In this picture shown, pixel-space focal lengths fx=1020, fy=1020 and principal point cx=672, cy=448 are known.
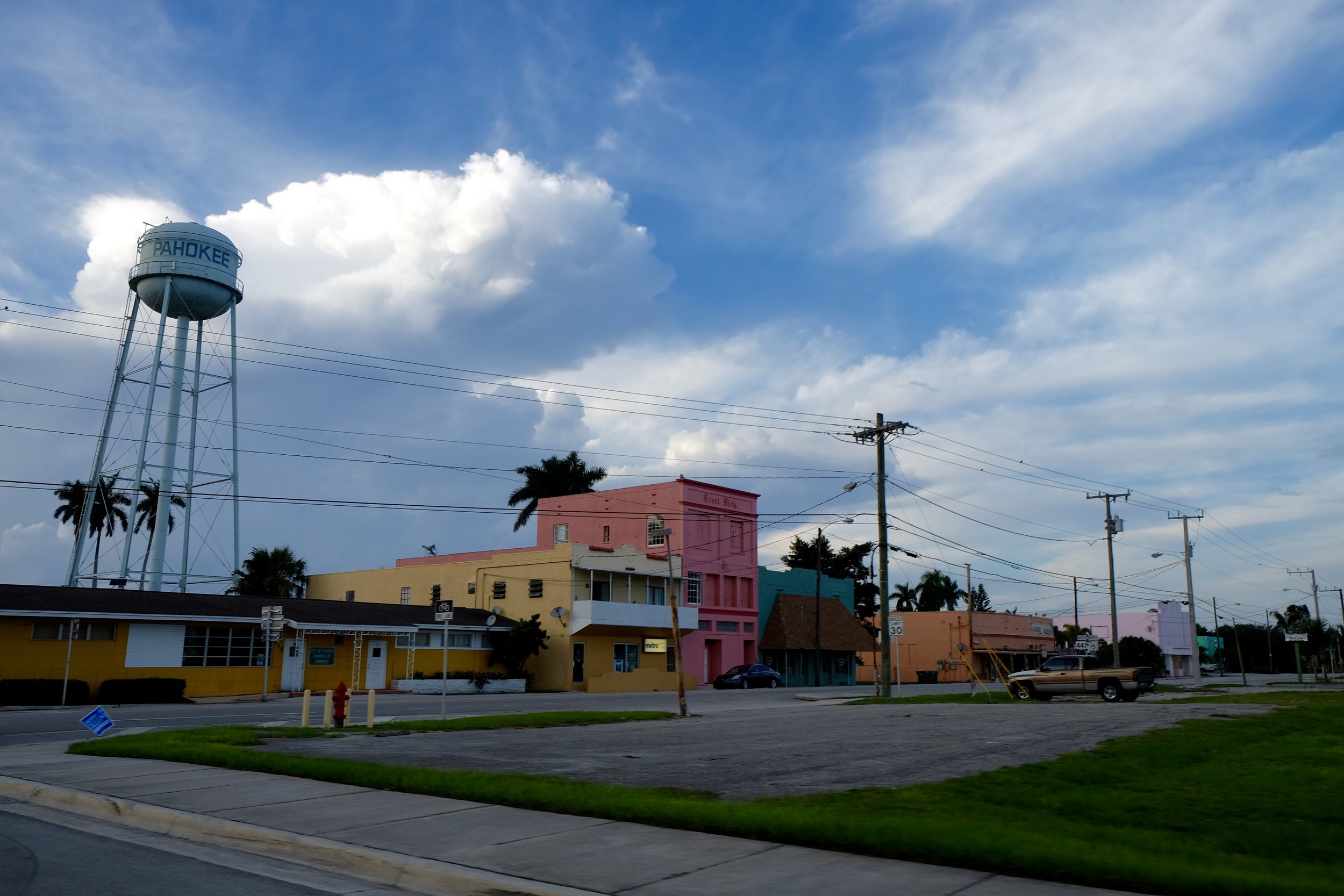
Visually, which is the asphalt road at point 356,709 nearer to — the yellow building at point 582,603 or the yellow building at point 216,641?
the yellow building at point 216,641

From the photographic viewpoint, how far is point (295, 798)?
10852 millimetres

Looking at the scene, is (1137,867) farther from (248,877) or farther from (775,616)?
(775,616)

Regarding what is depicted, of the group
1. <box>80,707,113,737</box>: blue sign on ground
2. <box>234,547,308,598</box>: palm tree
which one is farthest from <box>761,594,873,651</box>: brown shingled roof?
<box>80,707,113,737</box>: blue sign on ground

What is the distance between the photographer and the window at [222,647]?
39719 millimetres

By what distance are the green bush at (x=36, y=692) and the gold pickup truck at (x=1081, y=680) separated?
108 feet

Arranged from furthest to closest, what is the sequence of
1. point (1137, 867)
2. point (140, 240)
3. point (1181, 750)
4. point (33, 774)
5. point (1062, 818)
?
point (140, 240) → point (1181, 750) → point (33, 774) → point (1062, 818) → point (1137, 867)

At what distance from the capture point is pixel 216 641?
1597 inches

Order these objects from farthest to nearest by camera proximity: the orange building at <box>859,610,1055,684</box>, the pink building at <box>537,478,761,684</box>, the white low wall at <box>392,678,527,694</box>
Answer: the orange building at <box>859,610,1055,684</box> < the pink building at <box>537,478,761,684</box> < the white low wall at <box>392,678,527,694</box>

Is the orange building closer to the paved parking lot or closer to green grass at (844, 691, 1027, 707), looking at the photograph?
green grass at (844, 691, 1027, 707)

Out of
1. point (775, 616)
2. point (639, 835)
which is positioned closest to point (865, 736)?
point (639, 835)

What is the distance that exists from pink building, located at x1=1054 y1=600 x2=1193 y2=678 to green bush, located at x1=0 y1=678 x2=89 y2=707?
94.3 meters

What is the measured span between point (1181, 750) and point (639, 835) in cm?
961

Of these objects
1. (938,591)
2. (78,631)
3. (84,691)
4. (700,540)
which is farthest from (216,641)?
(938,591)

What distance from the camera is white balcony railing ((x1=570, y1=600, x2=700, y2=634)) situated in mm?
52094
